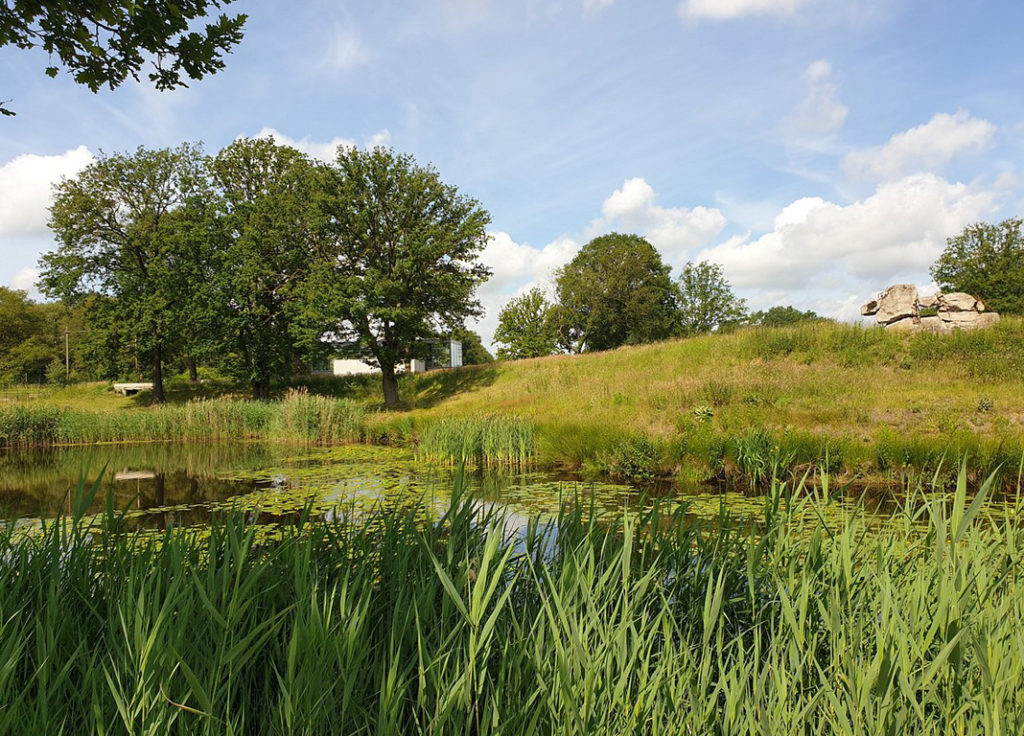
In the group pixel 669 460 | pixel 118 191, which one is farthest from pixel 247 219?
pixel 669 460

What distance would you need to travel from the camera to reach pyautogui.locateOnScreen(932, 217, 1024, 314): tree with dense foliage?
138 ft

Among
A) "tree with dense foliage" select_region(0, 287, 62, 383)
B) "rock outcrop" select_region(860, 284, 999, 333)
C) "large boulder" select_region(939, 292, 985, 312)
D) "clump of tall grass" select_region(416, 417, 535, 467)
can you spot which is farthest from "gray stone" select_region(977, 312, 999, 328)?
"tree with dense foliage" select_region(0, 287, 62, 383)

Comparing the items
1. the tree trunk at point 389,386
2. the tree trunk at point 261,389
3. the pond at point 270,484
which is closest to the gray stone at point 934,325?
the pond at point 270,484

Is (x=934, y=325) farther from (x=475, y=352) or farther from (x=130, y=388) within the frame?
(x=475, y=352)

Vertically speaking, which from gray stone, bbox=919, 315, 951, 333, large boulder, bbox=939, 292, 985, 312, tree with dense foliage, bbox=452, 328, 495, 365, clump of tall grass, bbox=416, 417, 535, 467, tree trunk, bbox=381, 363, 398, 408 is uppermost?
tree with dense foliage, bbox=452, 328, 495, 365

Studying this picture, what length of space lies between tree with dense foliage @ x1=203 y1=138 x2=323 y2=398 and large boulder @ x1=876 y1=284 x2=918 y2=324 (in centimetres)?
2430

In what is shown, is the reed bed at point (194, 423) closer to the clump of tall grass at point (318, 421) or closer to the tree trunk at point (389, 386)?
the clump of tall grass at point (318, 421)

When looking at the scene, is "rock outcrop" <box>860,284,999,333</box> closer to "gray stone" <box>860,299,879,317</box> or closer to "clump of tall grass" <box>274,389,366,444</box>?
"gray stone" <box>860,299,879,317</box>

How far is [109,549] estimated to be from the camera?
292 centimetres

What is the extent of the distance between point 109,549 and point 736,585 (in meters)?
3.30

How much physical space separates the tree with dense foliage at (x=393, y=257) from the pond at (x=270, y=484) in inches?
383

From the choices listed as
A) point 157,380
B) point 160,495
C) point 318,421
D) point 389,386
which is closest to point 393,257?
point 389,386

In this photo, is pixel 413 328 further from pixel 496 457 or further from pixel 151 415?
pixel 496 457

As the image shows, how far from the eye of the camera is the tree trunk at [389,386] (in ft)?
91.7
